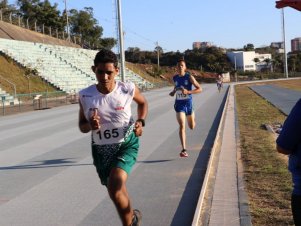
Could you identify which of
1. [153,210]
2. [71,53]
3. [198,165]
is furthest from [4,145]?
[71,53]

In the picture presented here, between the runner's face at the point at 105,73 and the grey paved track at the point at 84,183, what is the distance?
1.63 meters

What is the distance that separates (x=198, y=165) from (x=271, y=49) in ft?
610

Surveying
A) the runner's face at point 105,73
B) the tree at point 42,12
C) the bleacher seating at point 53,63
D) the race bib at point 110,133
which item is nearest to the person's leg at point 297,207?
the race bib at point 110,133

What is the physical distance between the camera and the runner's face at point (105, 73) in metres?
4.76

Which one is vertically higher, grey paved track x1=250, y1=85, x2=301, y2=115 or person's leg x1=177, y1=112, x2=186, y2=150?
person's leg x1=177, y1=112, x2=186, y2=150

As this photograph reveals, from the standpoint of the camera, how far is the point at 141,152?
1066 centimetres

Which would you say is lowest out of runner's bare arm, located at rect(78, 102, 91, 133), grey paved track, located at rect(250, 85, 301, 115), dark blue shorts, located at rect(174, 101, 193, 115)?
grey paved track, located at rect(250, 85, 301, 115)

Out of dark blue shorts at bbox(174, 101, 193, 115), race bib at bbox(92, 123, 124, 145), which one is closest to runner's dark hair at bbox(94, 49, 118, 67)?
race bib at bbox(92, 123, 124, 145)

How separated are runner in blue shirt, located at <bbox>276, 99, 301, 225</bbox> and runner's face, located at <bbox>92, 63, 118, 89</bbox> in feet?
6.73

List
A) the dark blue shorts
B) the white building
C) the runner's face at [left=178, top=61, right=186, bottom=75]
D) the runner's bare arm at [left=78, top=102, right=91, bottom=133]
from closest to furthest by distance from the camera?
1. the runner's bare arm at [left=78, top=102, right=91, bottom=133]
2. the runner's face at [left=178, top=61, right=186, bottom=75]
3. the dark blue shorts
4. the white building

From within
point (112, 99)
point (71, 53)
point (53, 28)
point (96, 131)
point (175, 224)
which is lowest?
point (175, 224)

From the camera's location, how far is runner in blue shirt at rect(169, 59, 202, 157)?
32.1ft

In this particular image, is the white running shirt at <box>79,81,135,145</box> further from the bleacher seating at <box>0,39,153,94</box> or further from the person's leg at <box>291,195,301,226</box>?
the bleacher seating at <box>0,39,153,94</box>

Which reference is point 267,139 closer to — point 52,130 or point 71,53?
point 52,130
